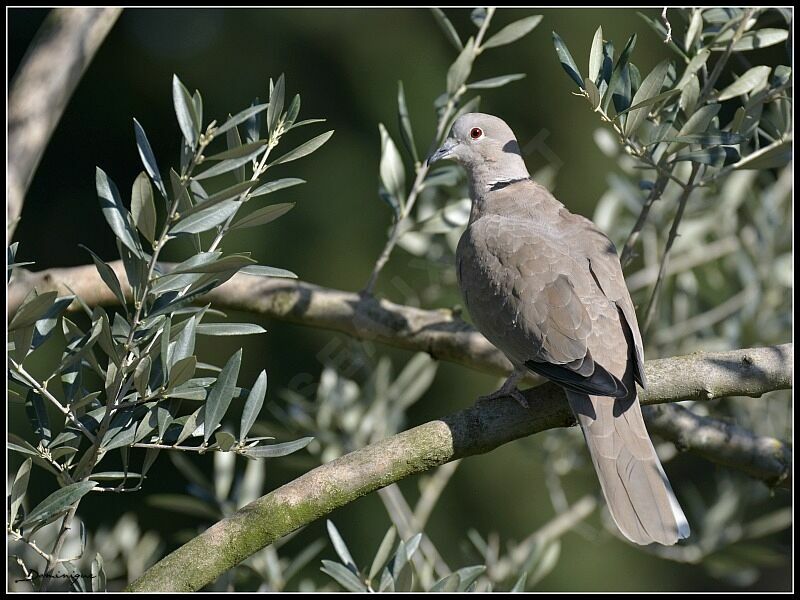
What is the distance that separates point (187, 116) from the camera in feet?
4.63

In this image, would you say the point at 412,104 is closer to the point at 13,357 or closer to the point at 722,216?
the point at 722,216

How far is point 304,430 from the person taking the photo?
3098 millimetres

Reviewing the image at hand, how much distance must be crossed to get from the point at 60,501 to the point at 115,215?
486 mm

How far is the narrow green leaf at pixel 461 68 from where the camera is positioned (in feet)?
7.93

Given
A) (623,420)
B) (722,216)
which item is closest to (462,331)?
(623,420)

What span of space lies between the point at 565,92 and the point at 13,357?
5.11 meters

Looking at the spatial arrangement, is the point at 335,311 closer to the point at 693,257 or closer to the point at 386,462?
the point at 386,462

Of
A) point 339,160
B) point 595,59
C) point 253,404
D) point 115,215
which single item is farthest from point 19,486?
point 339,160

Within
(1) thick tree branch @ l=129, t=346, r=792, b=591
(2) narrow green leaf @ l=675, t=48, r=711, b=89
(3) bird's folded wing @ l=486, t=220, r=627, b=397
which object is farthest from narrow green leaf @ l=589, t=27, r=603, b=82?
(1) thick tree branch @ l=129, t=346, r=792, b=591

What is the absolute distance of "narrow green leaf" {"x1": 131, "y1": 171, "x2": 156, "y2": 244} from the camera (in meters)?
1.40

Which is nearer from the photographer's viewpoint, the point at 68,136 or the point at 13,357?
the point at 13,357

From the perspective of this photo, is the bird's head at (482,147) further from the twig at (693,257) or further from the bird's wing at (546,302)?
the twig at (693,257)

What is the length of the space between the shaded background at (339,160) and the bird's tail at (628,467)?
11.0 ft

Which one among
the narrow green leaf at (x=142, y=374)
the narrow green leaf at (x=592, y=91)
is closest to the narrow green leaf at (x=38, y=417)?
the narrow green leaf at (x=142, y=374)
